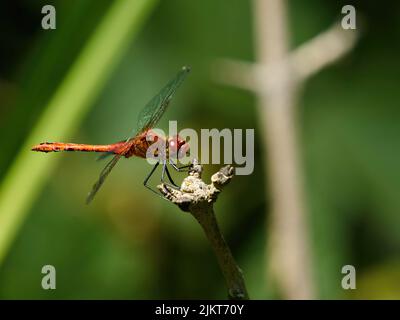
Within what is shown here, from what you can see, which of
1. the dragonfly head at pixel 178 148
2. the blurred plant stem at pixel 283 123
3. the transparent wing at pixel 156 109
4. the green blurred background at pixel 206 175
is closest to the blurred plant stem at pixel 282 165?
the blurred plant stem at pixel 283 123

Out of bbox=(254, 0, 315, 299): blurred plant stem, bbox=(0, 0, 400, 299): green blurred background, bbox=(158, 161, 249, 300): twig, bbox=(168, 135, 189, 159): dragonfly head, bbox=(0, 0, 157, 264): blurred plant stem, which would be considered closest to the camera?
bbox=(158, 161, 249, 300): twig

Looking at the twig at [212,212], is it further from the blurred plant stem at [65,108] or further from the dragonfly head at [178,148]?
the blurred plant stem at [65,108]

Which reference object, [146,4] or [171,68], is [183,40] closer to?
[171,68]

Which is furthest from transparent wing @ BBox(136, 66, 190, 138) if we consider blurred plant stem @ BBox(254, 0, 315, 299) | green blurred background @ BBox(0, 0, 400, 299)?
green blurred background @ BBox(0, 0, 400, 299)

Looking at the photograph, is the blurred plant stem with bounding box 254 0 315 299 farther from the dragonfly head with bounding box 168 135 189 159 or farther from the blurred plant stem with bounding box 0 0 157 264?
the dragonfly head with bounding box 168 135 189 159

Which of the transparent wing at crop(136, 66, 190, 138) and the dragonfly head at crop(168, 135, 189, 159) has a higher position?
the transparent wing at crop(136, 66, 190, 138)

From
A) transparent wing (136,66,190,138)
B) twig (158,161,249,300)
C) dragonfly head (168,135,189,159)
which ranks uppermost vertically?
transparent wing (136,66,190,138)
